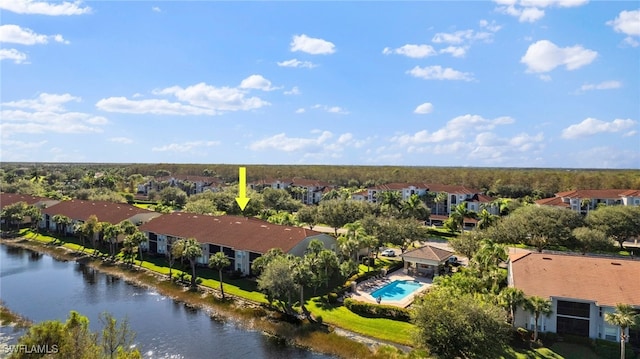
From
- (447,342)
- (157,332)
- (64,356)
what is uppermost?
(64,356)

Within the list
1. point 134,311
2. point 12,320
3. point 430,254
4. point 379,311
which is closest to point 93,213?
point 12,320

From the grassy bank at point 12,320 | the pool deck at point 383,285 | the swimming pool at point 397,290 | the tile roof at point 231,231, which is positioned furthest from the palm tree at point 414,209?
the grassy bank at point 12,320

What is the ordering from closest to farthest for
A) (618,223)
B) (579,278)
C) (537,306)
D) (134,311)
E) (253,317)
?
1. (537,306)
2. (579,278)
3. (253,317)
4. (134,311)
5. (618,223)

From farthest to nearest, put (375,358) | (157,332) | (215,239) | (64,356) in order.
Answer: (215,239), (157,332), (375,358), (64,356)

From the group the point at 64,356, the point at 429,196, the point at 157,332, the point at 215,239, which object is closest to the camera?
the point at 64,356

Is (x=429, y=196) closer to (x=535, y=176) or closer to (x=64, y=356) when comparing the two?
(x=535, y=176)

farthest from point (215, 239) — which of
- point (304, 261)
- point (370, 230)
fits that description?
point (370, 230)

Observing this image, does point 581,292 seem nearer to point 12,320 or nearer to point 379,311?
point 379,311
